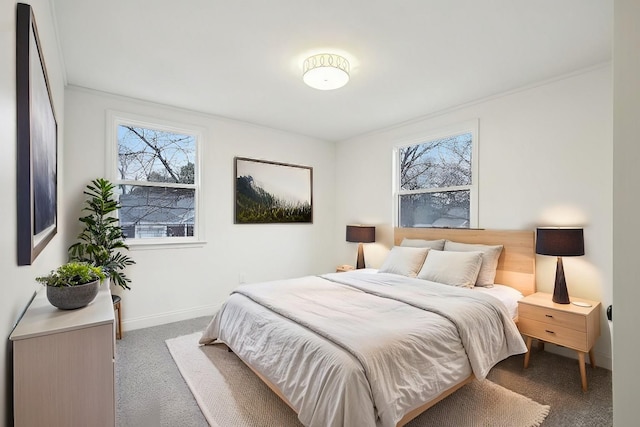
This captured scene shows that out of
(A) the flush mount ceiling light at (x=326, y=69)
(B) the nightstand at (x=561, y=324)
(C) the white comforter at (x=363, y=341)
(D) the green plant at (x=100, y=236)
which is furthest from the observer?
(D) the green plant at (x=100, y=236)

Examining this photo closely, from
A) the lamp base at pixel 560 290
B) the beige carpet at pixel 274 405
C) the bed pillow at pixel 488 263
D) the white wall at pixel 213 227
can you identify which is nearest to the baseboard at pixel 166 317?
the white wall at pixel 213 227

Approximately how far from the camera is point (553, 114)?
9.59 feet

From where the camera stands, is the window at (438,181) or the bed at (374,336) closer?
the bed at (374,336)

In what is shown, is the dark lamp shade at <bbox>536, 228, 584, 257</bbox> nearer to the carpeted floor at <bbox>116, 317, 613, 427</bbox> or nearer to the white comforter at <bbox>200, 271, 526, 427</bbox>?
the white comforter at <bbox>200, 271, 526, 427</bbox>

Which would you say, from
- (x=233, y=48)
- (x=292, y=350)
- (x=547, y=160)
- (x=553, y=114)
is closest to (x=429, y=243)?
(x=547, y=160)

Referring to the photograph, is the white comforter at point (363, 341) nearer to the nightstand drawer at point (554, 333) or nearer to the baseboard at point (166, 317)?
the nightstand drawer at point (554, 333)

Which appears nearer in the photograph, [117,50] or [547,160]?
[117,50]

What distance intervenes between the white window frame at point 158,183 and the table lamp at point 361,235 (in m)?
2.01

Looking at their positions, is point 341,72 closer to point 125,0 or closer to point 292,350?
point 125,0

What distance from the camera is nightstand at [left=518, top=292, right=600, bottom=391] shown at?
2.30 meters

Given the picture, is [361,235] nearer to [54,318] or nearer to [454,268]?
[454,268]

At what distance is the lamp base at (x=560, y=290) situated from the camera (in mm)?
2570

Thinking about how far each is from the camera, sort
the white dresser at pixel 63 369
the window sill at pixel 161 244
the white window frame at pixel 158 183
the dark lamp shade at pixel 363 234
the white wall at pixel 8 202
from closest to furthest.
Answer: the white wall at pixel 8 202
the white dresser at pixel 63 369
the white window frame at pixel 158 183
the window sill at pixel 161 244
the dark lamp shade at pixel 363 234

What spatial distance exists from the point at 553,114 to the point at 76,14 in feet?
12.8
